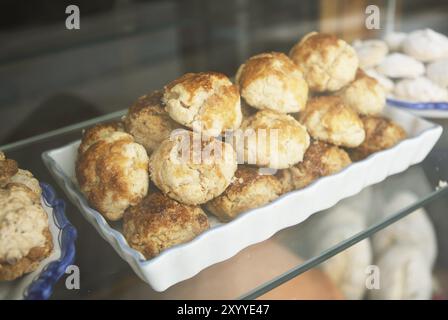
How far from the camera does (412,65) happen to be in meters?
1.12

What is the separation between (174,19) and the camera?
63.0 inches

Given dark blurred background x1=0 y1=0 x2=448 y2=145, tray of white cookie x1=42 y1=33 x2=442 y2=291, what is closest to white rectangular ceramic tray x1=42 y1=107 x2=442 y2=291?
tray of white cookie x1=42 y1=33 x2=442 y2=291

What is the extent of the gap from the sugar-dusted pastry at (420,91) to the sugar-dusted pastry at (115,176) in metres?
0.62

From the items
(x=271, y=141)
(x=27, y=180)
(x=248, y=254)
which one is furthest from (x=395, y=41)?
(x=27, y=180)

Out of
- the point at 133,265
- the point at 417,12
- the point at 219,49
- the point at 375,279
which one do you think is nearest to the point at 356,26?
the point at 417,12

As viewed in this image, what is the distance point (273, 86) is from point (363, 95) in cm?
21

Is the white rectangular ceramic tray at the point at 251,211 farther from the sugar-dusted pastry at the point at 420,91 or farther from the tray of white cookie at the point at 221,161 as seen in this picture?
the sugar-dusted pastry at the point at 420,91

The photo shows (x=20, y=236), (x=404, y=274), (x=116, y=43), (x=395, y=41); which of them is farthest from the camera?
(x=116, y=43)

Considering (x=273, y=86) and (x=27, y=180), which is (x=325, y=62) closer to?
(x=273, y=86)

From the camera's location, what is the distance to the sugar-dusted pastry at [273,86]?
773 millimetres

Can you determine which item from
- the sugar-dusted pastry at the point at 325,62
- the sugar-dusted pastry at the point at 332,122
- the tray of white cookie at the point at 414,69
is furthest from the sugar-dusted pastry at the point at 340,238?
the tray of white cookie at the point at 414,69
